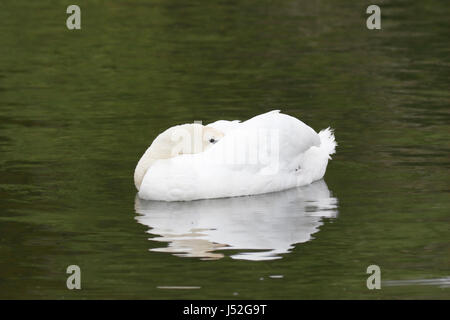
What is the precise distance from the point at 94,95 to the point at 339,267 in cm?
1028

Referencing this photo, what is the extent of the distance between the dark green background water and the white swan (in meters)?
0.43

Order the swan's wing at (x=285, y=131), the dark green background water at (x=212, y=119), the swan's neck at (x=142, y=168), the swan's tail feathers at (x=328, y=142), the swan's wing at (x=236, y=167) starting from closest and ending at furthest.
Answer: the dark green background water at (x=212, y=119)
the swan's wing at (x=236, y=167)
the swan's neck at (x=142, y=168)
the swan's wing at (x=285, y=131)
the swan's tail feathers at (x=328, y=142)

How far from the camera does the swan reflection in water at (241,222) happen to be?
492 inches

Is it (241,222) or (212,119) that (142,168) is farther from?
(212,119)

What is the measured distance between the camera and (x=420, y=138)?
17.3m

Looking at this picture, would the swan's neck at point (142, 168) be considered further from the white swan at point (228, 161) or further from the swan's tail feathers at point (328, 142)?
the swan's tail feathers at point (328, 142)

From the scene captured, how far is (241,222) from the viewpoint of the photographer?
13516mm

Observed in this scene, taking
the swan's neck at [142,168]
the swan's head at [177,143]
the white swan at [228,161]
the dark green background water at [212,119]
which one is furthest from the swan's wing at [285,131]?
the swan's neck at [142,168]

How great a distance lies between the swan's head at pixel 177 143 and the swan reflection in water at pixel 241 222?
1.47ft

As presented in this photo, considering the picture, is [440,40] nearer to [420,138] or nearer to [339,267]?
[420,138]

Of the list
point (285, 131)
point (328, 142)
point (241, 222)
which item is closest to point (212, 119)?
point (328, 142)

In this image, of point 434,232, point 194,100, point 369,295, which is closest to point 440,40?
point 194,100

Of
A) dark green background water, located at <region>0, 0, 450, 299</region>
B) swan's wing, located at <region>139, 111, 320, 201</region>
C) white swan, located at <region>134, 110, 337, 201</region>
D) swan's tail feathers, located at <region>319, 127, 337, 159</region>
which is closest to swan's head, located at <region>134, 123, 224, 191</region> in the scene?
white swan, located at <region>134, 110, 337, 201</region>

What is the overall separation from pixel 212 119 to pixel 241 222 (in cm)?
557
